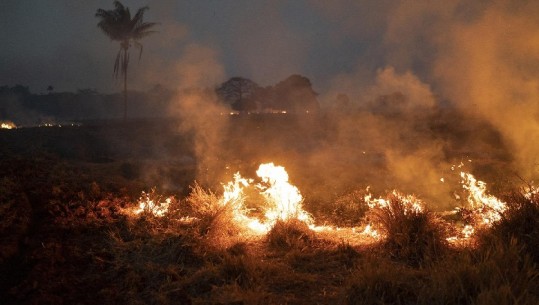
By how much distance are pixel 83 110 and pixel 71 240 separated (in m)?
53.1

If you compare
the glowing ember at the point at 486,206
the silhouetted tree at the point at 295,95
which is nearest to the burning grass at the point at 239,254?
the glowing ember at the point at 486,206

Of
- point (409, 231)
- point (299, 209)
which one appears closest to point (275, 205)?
point (299, 209)

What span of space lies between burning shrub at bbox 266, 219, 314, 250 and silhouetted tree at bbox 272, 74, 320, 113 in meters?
40.4

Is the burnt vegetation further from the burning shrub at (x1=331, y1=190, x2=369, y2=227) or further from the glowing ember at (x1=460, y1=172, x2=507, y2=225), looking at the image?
the glowing ember at (x1=460, y1=172, x2=507, y2=225)

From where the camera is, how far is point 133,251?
5312mm

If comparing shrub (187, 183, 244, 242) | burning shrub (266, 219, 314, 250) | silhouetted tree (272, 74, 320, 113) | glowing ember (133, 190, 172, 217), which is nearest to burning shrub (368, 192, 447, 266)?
burning shrub (266, 219, 314, 250)

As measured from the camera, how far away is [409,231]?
5.25m

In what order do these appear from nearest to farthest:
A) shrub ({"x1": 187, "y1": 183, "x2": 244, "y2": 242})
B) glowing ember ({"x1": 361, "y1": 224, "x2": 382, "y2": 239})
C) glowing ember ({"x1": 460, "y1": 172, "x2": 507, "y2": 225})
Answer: glowing ember ({"x1": 460, "y1": 172, "x2": 507, "y2": 225}) → glowing ember ({"x1": 361, "y1": 224, "x2": 382, "y2": 239}) → shrub ({"x1": 187, "y1": 183, "x2": 244, "y2": 242})

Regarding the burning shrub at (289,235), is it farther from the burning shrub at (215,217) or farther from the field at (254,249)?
the burning shrub at (215,217)

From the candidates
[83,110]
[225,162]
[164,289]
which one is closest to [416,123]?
[225,162]

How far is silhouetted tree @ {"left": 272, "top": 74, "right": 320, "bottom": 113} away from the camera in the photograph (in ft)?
153

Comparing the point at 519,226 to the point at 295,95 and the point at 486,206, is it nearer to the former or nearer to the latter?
the point at 486,206

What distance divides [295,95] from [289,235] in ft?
138

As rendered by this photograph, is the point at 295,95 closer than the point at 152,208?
No
